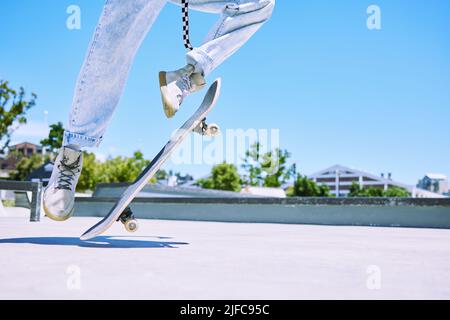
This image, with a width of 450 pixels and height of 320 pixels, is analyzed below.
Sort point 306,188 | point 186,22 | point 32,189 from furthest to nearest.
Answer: point 306,188, point 32,189, point 186,22

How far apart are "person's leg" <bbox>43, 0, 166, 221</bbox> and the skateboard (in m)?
0.21

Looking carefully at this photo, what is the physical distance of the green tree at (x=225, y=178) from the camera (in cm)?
5228

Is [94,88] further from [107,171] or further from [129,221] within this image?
[107,171]

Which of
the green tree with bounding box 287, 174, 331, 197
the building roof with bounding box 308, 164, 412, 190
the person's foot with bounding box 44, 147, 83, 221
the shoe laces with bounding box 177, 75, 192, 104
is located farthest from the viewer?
the building roof with bounding box 308, 164, 412, 190

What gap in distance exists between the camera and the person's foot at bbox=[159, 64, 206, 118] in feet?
7.68

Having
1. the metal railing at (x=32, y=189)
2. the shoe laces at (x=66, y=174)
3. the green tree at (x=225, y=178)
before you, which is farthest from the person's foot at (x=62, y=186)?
the green tree at (x=225, y=178)

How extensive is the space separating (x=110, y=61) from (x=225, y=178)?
5016 centimetres

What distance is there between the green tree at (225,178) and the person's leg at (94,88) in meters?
49.2

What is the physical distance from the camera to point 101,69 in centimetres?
240

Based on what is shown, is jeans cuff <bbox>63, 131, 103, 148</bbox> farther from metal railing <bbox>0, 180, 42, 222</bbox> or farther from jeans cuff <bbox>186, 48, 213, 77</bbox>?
metal railing <bbox>0, 180, 42, 222</bbox>

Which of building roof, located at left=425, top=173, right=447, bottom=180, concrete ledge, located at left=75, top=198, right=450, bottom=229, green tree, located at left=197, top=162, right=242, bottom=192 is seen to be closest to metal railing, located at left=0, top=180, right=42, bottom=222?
concrete ledge, located at left=75, top=198, right=450, bottom=229

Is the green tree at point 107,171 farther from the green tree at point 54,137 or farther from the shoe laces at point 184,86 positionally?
the shoe laces at point 184,86

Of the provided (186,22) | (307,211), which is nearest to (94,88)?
(186,22)

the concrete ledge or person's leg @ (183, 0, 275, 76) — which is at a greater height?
person's leg @ (183, 0, 275, 76)
